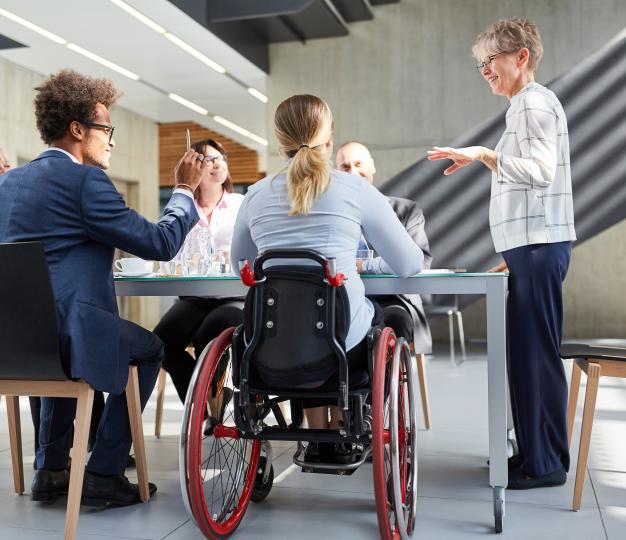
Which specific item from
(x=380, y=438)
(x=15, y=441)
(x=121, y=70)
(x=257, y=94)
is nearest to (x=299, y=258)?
(x=380, y=438)

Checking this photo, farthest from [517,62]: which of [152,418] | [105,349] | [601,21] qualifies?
[601,21]

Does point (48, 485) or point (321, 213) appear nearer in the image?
point (321, 213)

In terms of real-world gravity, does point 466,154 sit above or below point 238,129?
below

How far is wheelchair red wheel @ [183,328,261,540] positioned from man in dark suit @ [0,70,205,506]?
284 mm

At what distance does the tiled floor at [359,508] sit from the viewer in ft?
6.53

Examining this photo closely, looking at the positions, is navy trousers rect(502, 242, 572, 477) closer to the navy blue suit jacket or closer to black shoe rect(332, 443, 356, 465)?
black shoe rect(332, 443, 356, 465)

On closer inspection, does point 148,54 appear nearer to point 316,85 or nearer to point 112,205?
point 316,85

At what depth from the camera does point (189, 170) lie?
7.54 ft

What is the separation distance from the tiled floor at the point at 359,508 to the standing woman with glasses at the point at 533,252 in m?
0.18

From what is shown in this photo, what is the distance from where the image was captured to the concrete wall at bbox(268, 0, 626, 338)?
280 inches

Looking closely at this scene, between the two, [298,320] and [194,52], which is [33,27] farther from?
[298,320]

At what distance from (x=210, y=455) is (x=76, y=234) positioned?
723mm

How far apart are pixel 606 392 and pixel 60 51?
579 centimetres

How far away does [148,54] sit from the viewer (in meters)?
7.09
